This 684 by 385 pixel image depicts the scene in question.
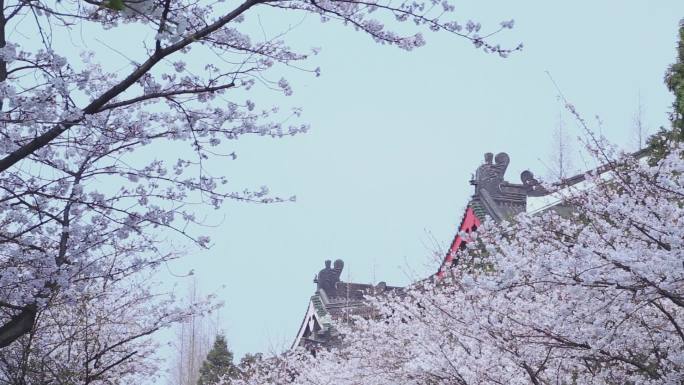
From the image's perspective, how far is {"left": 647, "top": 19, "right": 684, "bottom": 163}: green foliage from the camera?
1222 cm

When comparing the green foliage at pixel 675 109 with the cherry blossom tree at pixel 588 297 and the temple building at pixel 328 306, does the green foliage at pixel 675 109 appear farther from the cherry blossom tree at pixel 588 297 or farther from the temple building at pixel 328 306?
the temple building at pixel 328 306

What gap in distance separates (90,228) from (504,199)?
14095 mm

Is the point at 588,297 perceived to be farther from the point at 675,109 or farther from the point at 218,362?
the point at 218,362

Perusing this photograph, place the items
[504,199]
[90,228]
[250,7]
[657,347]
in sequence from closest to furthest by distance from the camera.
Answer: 1. [250,7]
2. [90,228]
3. [657,347]
4. [504,199]

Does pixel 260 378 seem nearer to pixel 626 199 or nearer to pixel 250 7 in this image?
pixel 626 199

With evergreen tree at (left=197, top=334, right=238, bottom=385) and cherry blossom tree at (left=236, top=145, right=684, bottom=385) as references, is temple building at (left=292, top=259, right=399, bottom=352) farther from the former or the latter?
cherry blossom tree at (left=236, top=145, right=684, bottom=385)

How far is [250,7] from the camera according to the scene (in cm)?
466

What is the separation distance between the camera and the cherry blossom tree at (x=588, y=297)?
18.0 feet

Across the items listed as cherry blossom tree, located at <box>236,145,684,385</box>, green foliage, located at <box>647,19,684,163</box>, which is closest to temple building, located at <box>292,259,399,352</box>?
green foliage, located at <box>647,19,684,163</box>

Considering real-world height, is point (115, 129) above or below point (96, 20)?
below

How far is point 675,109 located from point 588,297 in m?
7.68

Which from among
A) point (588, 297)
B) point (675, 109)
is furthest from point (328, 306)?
point (588, 297)

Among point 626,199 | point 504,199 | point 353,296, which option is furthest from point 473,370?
point 353,296

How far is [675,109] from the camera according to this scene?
12.6 meters
